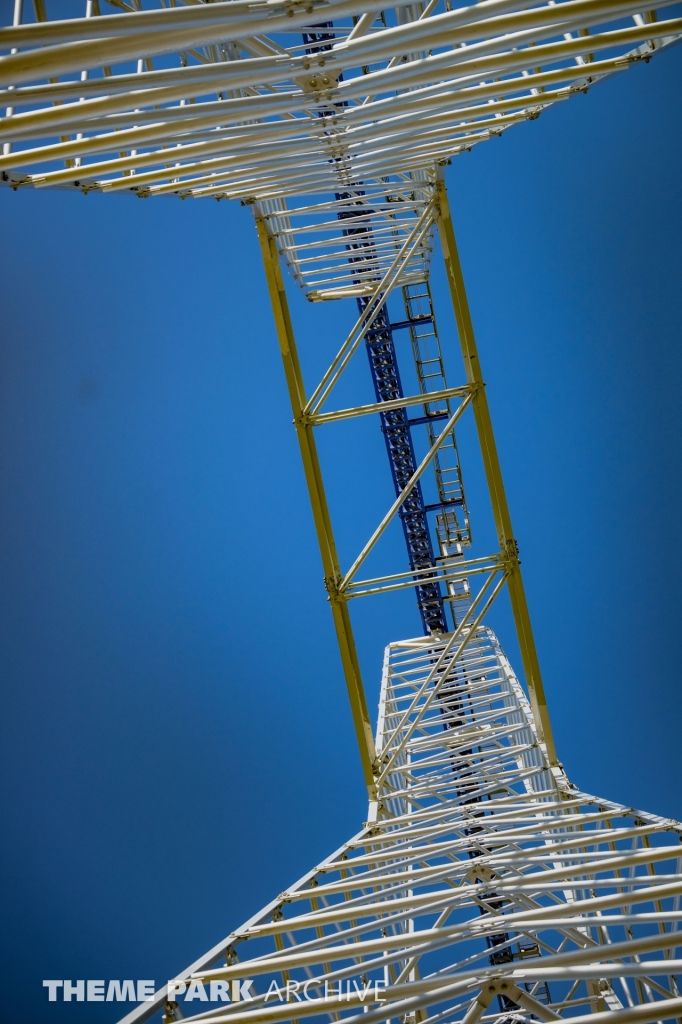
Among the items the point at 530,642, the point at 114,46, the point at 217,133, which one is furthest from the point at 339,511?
the point at 114,46

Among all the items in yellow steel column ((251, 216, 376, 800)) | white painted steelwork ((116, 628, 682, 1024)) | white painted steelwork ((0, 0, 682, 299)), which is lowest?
white painted steelwork ((116, 628, 682, 1024))

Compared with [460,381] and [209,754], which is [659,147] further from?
[209,754]

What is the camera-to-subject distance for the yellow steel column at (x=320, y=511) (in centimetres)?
1479

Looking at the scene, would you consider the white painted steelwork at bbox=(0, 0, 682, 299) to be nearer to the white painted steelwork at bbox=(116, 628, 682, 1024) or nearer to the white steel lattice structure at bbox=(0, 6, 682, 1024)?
the white steel lattice structure at bbox=(0, 6, 682, 1024)

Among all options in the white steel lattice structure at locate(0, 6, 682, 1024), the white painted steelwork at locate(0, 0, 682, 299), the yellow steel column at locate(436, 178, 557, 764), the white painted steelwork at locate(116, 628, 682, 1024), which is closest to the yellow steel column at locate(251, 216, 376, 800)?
the white steel lattice structure at locate(0, 6, 682, 1024)

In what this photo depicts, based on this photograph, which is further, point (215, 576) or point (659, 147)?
point (215, 576)

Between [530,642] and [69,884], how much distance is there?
1855 cm

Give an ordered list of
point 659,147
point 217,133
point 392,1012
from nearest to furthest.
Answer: point 392,1012 < point 217,133 < point 659,147

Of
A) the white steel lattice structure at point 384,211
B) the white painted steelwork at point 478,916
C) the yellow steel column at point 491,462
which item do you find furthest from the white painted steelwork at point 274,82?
the white painted steelwork at point 478,916

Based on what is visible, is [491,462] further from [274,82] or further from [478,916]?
[274,82]

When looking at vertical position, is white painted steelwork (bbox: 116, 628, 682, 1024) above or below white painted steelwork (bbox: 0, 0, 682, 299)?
below

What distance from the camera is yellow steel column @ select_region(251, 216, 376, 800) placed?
14.8m

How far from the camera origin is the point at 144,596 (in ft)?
97.1

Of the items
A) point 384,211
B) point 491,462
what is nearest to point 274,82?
point 491,462
